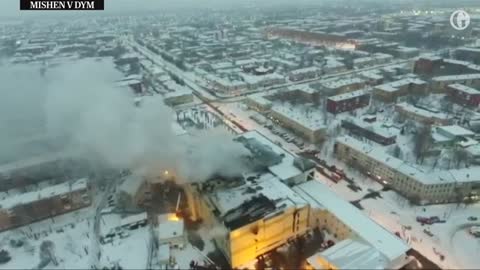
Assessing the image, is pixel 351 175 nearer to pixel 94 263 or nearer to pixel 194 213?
pixel 194 213

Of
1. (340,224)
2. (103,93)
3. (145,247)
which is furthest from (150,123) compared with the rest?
(340,224)

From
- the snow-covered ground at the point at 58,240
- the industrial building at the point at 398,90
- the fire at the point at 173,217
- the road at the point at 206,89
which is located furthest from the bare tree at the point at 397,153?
the snow-covered ground at the point at 58,240

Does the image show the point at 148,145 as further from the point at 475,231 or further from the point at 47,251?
the point at 475,231

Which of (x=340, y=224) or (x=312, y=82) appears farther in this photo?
(x=312, y=82)

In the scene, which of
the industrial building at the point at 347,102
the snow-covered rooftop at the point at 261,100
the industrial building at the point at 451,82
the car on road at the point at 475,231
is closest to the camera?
the car on road at the point at 475,231

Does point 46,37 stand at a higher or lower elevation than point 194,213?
higher

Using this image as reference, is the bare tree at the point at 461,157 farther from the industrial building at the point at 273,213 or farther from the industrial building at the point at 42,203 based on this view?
the industrial building at the point at 42,203
